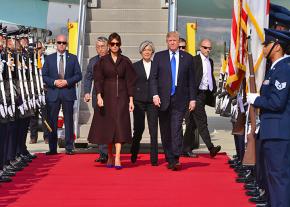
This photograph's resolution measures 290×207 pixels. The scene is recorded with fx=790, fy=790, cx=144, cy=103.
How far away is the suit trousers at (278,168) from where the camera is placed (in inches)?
269

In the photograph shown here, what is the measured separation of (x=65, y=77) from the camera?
1295 cm

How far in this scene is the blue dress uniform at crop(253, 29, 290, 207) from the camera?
663 cm

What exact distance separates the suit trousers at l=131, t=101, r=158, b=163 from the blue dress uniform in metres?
4.53

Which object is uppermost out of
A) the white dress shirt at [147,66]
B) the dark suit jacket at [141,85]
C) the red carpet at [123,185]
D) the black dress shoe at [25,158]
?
the white dress shirt at [147,66]

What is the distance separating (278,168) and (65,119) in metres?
6.46

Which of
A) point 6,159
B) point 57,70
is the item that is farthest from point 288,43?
point 57,70

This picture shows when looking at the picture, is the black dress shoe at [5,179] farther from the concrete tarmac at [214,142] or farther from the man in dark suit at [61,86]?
the concrete tarmac at [214,142]

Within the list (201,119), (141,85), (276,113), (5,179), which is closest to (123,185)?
(5,179)

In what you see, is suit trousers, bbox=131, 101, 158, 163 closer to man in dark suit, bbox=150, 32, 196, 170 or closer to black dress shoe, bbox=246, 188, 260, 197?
man in dark suit, bbox=150, 32, 196, 170

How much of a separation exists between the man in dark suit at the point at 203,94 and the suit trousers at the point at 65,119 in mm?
1870

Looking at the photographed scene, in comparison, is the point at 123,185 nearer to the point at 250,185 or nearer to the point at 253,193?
the point at 250,185

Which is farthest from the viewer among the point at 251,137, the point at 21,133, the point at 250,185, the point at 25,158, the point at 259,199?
the point at 25,158

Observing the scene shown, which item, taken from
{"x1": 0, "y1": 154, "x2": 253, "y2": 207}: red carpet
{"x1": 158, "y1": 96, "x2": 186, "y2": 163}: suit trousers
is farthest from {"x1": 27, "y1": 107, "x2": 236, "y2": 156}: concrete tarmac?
{"x1": 158, "y1": 96, "x2": 186, "y2": 163}: suit trousers

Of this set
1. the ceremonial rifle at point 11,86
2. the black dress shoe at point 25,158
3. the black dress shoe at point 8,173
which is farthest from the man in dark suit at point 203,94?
the ceremonial rifle at point 11,86
